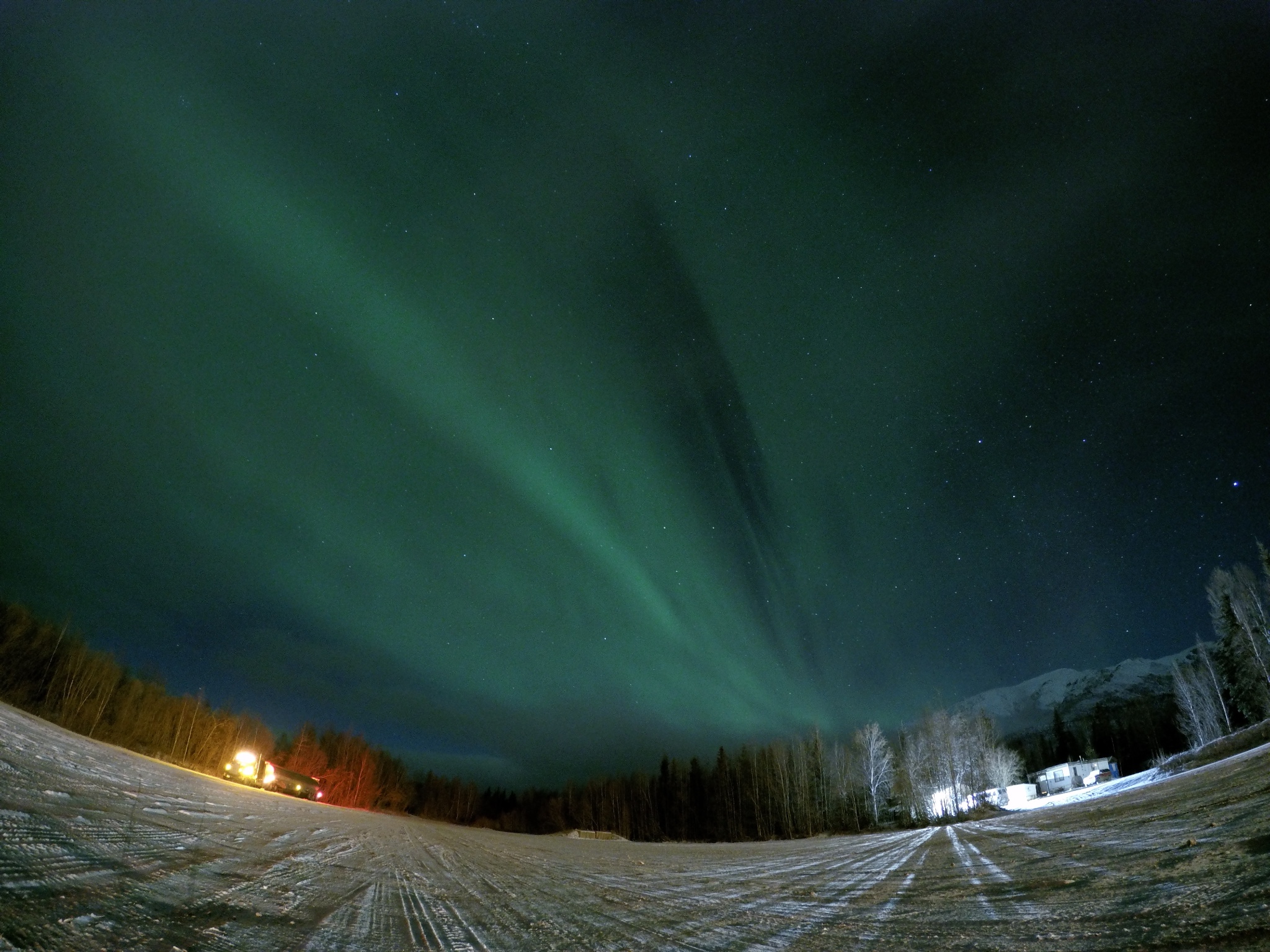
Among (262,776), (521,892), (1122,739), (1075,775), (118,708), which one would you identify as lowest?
(521,892)

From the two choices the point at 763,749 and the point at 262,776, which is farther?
the point at 763,749

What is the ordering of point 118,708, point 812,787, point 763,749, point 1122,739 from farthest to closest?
point 1122,739 < point 763,749 < point 812,787 < point 118,708

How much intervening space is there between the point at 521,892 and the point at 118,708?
2737 inches

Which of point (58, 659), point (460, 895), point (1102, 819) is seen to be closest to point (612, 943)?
point (460, 895)

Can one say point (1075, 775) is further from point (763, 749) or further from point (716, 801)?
point (716, 801)

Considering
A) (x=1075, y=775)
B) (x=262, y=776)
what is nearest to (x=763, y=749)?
(x=1075, y=775)

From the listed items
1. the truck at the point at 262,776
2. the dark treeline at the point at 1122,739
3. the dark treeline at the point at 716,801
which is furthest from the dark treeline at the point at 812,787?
the truck at the point at 262,776

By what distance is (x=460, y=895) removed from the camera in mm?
3658

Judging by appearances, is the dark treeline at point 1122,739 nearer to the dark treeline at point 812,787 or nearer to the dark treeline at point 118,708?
the dark treeline at point 812,787

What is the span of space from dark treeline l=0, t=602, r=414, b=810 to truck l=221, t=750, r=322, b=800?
3.10 meters

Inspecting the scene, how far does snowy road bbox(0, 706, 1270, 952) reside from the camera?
2002 millimetres

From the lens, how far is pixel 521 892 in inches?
159

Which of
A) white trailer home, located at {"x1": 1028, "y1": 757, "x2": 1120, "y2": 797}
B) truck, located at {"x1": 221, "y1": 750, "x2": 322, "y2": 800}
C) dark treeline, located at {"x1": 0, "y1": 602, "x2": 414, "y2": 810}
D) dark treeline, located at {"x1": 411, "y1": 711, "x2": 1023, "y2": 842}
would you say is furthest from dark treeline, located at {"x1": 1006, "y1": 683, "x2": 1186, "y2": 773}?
dark treeline, located at {"x1": 0, "y1": 602, "x2": 414, "y2": 810}

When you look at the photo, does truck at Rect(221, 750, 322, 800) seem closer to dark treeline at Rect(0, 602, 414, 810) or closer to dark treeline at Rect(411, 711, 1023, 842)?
dark treeline at Rect(0, 602, 414, 810)
